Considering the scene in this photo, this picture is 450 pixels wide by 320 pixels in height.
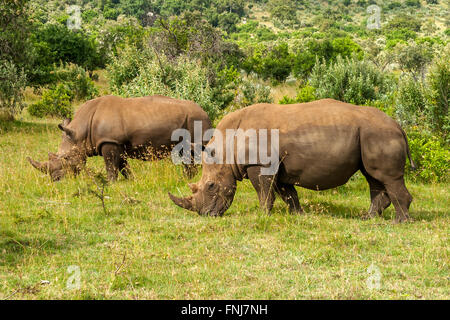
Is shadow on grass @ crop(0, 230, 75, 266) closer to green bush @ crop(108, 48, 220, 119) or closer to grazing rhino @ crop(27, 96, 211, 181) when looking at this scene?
grazing rhino @ crop(27, 96, 211, 181)

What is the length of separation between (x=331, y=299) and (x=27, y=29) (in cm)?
1762

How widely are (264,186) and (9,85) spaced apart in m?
12.8

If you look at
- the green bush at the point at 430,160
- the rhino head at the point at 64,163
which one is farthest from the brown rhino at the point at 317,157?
the rhino head at the point at 64,163

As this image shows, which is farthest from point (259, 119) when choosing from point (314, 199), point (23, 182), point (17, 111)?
point (17, 111)

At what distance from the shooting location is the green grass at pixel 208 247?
19.3 feet

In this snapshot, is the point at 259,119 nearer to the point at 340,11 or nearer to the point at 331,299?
the point at 331,299

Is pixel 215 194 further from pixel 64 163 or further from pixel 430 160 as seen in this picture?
pixel 430 160

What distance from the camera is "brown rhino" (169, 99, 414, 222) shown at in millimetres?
8289

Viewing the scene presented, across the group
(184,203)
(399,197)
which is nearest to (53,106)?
(184,203)

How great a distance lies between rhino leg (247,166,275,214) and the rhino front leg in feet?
12.5

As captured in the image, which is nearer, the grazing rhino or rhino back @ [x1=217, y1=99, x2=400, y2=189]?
rhino back @ [x1=217, y1=99, x2=400, y2=189]

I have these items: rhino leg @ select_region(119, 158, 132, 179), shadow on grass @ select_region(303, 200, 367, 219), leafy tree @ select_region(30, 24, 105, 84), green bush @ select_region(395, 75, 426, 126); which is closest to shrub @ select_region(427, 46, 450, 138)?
green bush @ select_region(395, 75, 426, 126)

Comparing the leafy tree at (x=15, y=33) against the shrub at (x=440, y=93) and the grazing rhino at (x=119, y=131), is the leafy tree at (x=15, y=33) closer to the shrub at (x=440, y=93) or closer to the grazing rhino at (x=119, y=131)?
the grazing rhino at (x=119, y=131)

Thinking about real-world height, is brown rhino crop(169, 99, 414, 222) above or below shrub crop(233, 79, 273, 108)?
above
